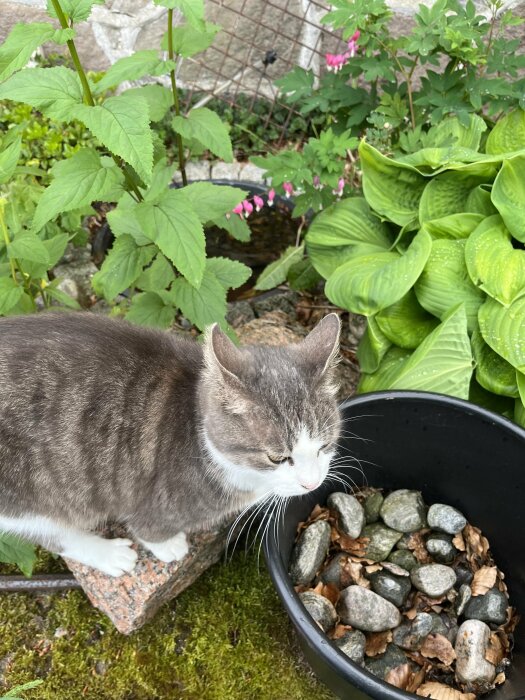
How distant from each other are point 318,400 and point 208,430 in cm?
29

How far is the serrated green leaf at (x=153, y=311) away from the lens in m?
2.02

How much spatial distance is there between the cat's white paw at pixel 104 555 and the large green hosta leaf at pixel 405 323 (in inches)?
42.3

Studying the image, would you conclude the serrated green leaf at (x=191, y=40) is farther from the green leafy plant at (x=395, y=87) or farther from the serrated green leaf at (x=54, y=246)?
the serrated green leaf at (x=54, y=246)

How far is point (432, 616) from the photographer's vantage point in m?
1.80

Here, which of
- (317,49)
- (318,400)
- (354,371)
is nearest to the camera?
(318,400)

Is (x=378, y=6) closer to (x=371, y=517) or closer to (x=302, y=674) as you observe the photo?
(x=371, y=517)

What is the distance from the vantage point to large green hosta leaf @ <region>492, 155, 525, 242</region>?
1931 mm

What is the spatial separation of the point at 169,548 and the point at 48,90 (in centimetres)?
126

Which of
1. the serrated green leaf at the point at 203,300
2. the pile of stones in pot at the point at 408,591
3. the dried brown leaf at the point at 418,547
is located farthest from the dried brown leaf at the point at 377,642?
the serrated green leaf at the point at 203,300

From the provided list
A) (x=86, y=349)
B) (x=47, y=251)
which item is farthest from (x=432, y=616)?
(x=47, y=251)

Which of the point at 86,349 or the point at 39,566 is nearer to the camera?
the point at 86,349

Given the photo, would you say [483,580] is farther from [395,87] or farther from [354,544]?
[395,87]

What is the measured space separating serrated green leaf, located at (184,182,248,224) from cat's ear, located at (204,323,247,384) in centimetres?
53

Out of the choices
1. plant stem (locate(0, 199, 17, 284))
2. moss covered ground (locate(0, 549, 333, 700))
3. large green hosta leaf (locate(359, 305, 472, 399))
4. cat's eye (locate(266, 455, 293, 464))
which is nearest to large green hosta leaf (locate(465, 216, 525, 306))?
large green hosta leaf (locate(359, 305, 472, 399))
